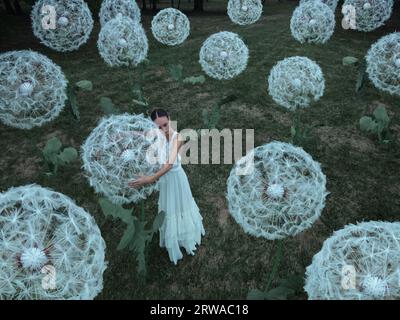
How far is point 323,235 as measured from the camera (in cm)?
650

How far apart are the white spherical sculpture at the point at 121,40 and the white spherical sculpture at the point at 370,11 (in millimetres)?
8648

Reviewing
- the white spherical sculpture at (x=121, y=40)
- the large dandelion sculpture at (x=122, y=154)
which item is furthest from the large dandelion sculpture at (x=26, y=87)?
the white spherical sculpture at (x=121, y=40)

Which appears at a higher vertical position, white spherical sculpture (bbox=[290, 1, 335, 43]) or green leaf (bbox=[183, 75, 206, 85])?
white spherical sculpture (bbox=[290, 1, 335, 43])

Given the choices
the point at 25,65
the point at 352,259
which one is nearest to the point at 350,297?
the point at 352,259

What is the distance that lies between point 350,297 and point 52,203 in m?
2.89

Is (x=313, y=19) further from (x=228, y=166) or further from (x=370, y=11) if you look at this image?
(x=228, y=166)

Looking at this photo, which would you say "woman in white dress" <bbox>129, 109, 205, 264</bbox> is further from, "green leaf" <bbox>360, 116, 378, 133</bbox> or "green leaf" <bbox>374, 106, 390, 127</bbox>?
"green leaf" <bbox>374, 106, 390, 127</bbox>

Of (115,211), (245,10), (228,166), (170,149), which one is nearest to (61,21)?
(228,166)

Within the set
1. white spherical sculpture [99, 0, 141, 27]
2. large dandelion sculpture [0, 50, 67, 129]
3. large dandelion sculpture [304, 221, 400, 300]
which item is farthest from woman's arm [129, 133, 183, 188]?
white spherical sculpture [99, 0, 141, 27]

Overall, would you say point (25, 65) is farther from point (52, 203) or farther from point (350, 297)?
point (350, 297)

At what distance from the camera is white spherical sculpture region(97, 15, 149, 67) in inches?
373

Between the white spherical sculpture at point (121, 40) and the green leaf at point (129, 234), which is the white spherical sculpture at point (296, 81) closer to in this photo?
the white spherical sculpture at point (121, 40)

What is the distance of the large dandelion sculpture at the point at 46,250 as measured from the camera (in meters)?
3.27

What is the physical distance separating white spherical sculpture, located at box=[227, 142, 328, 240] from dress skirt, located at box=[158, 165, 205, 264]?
0.89 metres
